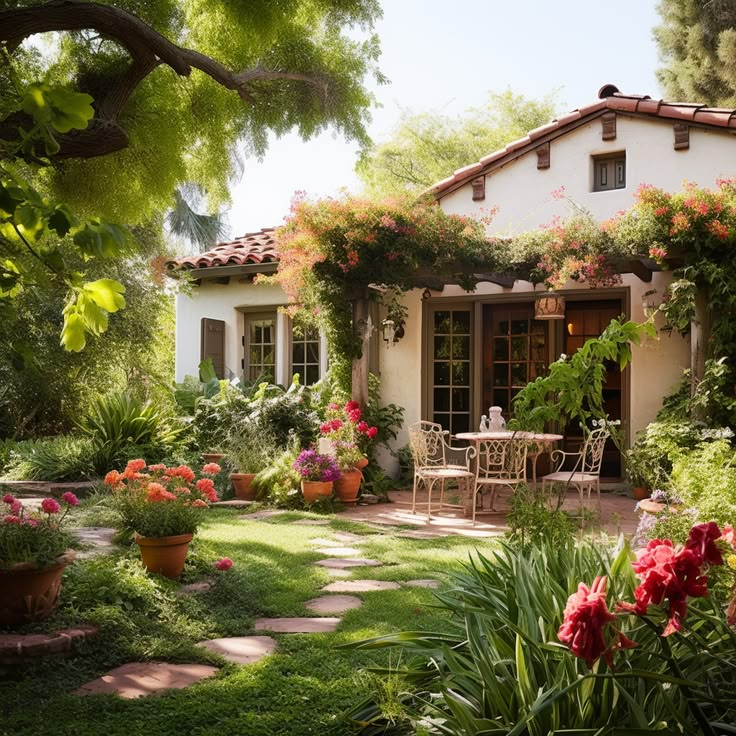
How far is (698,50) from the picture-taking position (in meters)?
16.1

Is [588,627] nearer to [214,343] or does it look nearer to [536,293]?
[536,293]

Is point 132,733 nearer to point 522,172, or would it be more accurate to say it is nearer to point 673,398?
point 673,398

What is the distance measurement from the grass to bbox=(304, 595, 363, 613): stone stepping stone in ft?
0.26

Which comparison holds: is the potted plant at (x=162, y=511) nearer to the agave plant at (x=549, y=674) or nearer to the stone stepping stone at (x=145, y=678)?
the stone stepping stone at (x=145, y=678)

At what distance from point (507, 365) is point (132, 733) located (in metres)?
8.66

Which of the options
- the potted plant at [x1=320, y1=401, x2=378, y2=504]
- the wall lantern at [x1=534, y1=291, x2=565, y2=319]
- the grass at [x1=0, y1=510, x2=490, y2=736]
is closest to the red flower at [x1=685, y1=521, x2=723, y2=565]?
the grass at [x1=0, y1=510, x2=490, y2=736]

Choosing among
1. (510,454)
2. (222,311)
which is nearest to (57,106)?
(510,454)

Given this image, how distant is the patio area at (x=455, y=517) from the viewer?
7.05 m

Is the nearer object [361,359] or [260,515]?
[260,515]

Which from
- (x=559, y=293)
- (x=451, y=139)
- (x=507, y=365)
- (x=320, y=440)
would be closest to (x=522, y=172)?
(x=559, y=293)

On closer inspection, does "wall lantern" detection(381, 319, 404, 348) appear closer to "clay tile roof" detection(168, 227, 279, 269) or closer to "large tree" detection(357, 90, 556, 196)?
"clay tile roof" detection(168, 227, 279, 269)

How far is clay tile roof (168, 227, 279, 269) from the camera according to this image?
11.6 meters

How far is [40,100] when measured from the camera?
5.13 feet

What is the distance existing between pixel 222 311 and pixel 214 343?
61 cm
